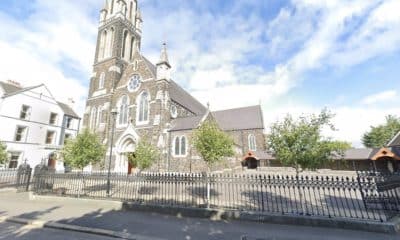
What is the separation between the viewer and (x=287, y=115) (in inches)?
419

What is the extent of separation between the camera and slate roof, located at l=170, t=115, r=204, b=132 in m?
21.9

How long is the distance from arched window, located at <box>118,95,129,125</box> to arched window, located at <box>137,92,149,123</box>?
221 centimetres

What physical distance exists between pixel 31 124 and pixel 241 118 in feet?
112

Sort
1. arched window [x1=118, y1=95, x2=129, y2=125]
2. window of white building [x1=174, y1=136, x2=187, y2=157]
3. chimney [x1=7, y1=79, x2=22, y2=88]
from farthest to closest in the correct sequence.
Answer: chimney [x1=7, y1=79, x2=22, y2=88] < arched window [x1=118, y1=95, x2=129, y2=125] < window of white building [x1=174, y1=136, x2=187, y2=157]

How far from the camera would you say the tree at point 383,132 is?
173 feet

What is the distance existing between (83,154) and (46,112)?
2261cm

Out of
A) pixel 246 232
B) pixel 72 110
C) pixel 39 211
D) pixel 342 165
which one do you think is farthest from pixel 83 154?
pixel 342 165

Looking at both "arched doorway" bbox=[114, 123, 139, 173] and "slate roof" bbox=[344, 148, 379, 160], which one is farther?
"slate roof" bbox=[344, 148, 379, 160]

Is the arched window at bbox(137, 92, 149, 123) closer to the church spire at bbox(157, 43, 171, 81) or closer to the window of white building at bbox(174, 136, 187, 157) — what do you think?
the church spire at bbox(157, 43, 171, 81)

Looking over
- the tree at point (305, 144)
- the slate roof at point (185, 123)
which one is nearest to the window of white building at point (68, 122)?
the slate roof at point (185, 123)

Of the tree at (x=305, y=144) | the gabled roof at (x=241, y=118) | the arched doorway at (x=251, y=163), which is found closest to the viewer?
the tree at (x=305, y=144)

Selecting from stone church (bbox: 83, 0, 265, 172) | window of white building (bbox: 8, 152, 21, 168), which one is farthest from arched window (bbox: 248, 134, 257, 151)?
window of white building (bbox: 8, 152, 21, 168)

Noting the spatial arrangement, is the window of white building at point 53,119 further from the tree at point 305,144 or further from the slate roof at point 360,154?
the slate roof at point 360,154

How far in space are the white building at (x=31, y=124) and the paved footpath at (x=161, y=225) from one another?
17886 millimetres
